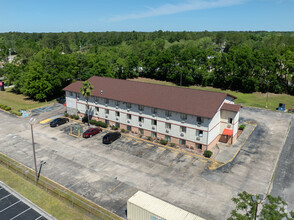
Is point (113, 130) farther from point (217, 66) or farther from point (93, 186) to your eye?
point (217, 66)

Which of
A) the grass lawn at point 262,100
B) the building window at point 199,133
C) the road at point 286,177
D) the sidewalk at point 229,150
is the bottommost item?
the road at point 286,177

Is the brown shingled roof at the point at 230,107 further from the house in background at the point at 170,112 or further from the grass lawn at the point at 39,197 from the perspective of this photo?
the grass lawn at the point at 39,197

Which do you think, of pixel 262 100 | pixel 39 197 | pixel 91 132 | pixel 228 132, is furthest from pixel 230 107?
pixel 262 100

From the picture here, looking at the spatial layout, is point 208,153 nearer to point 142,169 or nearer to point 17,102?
point 142,169

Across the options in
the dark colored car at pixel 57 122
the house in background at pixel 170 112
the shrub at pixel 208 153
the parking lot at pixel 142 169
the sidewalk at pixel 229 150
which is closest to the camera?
the parking lot at pixel 142 169

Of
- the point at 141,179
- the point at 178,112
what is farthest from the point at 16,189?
the point at 178,112

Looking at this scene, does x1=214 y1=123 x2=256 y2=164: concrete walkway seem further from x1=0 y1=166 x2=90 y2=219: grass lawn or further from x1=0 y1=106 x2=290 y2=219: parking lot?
x1=0 y1=166 x2=90 y2=219: grass lawn

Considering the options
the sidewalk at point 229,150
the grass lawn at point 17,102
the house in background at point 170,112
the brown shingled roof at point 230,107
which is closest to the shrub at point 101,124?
the house in background at point 170,112
